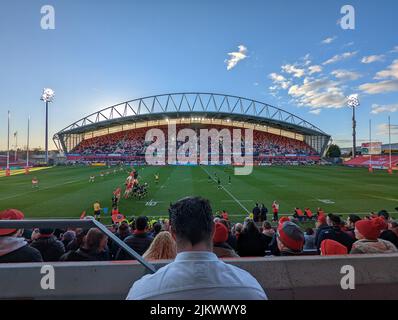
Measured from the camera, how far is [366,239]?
459 cm

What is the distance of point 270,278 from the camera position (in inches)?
113

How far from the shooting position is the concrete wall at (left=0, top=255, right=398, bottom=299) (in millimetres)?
2705

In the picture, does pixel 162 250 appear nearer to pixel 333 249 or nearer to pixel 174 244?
pixel 174 244

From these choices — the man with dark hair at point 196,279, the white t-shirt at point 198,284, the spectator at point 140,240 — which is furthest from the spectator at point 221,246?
the white t-shirt at point 198,284

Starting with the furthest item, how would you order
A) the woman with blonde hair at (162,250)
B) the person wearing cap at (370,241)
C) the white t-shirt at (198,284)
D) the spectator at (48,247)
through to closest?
the spectator at (48,247)
the person wearing cap at (370,241)
the woman with blonde hair at (162,250)
the white t-shirt at (198,284)

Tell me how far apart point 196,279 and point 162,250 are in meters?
2.21

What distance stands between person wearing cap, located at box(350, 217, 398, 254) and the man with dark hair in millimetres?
3494

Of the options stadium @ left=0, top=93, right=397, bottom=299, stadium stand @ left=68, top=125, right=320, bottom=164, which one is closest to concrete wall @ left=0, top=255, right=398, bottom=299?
stadium @ left=0, top=93, right=397, bottom=299

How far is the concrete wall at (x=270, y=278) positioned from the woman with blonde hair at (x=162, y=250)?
784mm

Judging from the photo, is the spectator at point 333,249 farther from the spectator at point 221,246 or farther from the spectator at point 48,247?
the spectator at point 48,247

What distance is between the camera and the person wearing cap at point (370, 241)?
4336mm

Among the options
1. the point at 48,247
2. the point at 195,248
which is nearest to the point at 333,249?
the point at 195,248
